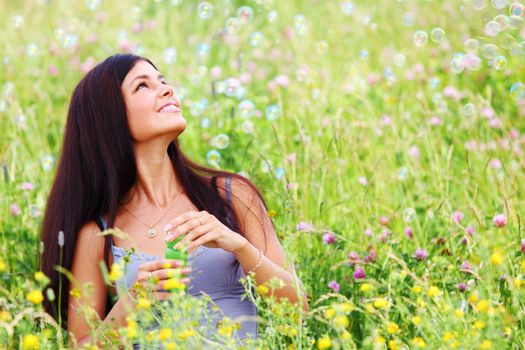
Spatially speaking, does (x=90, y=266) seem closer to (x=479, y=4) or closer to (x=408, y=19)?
(x=408, y=19)

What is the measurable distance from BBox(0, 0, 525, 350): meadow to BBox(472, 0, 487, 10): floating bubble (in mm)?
28

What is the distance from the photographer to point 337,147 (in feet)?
11.7

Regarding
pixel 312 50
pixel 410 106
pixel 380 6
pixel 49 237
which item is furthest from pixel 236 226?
pixel 380 6

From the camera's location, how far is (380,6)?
5430 millimetres

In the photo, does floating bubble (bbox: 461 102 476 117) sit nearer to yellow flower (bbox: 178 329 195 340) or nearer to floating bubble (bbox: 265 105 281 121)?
floating bubble (bbox: 265 105 281 121)

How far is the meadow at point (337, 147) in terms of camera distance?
6.38ft

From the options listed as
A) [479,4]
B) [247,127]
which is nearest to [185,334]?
[247,127]

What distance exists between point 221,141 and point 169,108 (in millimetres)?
1077

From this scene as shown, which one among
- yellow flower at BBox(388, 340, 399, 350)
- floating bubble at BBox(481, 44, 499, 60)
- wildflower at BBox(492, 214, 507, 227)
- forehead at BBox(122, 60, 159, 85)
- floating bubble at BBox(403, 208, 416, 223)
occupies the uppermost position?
forehead at BBox(122, 60, 159, 85)

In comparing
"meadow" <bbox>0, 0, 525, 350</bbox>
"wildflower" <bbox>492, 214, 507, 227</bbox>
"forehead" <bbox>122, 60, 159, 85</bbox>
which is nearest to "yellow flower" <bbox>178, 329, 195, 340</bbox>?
"meadow" <bbox>0, 0, 525, 350</bbox>

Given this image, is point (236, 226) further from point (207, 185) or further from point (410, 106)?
point (410, 106)

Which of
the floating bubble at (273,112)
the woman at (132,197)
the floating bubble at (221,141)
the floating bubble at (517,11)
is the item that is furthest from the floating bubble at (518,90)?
the woman at (132,197)

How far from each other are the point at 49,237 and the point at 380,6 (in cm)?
351

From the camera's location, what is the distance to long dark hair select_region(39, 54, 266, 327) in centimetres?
242
